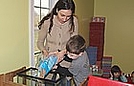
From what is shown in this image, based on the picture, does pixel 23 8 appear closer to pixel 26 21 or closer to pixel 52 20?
pixel 26 21

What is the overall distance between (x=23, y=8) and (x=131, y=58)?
3.17 metres

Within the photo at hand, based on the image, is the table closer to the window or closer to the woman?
the woman

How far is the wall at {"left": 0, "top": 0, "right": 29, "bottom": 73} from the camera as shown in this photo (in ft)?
4.91

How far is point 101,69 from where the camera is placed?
3.38 m

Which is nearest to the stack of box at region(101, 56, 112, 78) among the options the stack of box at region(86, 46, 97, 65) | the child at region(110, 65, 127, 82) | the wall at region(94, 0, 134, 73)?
the child at region(110, 65, 127, 82)

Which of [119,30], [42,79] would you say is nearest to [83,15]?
[119,30]

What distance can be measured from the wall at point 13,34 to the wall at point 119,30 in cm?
292

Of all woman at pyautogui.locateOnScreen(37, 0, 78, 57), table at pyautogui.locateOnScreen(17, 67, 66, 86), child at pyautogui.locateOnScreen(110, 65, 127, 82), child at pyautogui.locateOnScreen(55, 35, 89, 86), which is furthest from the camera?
child at pyautogui.locateOnScreen(110, 65, 127, 82)

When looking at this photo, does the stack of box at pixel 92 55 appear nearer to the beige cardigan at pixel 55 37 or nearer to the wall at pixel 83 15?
the wall at pixel 83 15

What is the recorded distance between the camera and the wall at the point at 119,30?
14.0 feet

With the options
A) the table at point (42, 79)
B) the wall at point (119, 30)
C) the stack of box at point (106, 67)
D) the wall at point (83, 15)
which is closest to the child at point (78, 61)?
the table at point (42, 79)

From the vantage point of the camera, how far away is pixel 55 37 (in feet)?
5.65

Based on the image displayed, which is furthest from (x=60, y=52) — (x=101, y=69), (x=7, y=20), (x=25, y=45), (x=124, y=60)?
(x=124, y=60)

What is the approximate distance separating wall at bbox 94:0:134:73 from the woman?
9.19 ft
